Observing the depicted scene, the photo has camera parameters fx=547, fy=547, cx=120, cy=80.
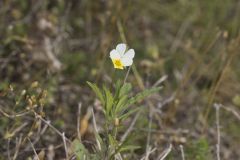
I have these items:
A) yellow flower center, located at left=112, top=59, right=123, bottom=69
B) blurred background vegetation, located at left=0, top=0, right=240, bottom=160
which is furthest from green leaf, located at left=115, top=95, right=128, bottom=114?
blurred background vegetation, located at left=0, top=0, right=240, bottom=160

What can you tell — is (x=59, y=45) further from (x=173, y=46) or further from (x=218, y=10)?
(x=218, y=10)

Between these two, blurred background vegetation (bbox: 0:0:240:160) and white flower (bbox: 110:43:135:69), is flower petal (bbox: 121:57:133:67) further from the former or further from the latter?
blurred background vegetation (bbox: 0:0:240:160)

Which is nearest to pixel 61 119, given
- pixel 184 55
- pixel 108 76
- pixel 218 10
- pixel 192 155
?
pixel 108 76

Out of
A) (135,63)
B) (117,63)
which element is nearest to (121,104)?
(117,63)

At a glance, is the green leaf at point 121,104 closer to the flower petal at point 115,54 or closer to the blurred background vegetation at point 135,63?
the flower petal at point 115,54

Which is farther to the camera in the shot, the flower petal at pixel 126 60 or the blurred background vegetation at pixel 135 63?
the blurred background vegetation at pixel 135 63

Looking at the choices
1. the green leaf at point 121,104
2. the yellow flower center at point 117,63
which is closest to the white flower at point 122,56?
the yellow flower center at point 117,63

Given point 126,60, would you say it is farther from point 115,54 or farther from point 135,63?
point 135,63

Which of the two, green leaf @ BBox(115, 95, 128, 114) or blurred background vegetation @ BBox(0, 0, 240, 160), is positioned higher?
green leaf @ BBox(115, 95, 128, 114)
